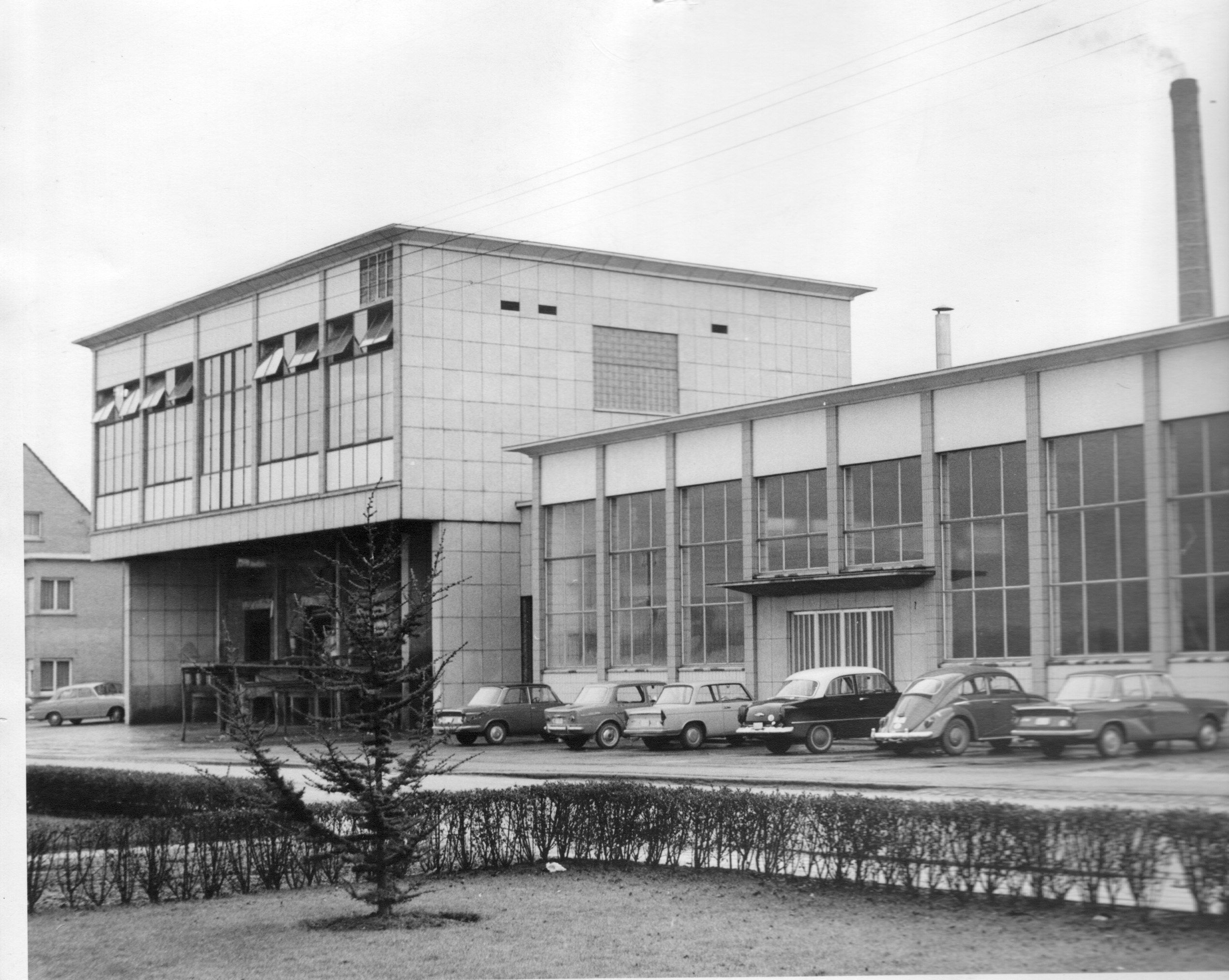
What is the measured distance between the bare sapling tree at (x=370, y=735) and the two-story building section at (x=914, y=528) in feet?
24.7

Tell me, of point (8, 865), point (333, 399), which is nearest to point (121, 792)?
point (8, 865)

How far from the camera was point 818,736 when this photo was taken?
985 inches

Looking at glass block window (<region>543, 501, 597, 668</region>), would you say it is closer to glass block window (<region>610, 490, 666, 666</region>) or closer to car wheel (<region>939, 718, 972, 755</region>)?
glass block window (<region>610, 490, 666, 666</region>)

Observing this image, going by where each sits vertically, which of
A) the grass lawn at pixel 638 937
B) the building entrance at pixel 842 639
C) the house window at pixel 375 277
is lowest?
the grass lawn at pixel 638 937

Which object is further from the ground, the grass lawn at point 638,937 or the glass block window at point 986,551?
the glass block window at point 986,551

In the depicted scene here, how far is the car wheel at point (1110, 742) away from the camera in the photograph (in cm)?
1534

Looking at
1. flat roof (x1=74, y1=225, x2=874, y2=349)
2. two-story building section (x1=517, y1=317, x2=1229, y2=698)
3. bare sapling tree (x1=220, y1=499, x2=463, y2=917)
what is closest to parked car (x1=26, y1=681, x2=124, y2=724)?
flat roof (x1=74, y1=225, x2=874, y2=349)

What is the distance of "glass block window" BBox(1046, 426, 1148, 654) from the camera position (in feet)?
54.5

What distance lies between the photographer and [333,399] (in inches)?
1364

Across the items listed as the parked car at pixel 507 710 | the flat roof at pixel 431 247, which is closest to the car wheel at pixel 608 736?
the parked car at pixel 507 710

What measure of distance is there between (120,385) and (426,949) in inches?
1126

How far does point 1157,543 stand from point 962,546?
268 inches

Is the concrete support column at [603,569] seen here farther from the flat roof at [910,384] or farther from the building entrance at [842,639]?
the building entrance at [842,639]

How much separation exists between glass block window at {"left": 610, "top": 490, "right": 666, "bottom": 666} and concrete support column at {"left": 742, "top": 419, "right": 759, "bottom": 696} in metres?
2.71
